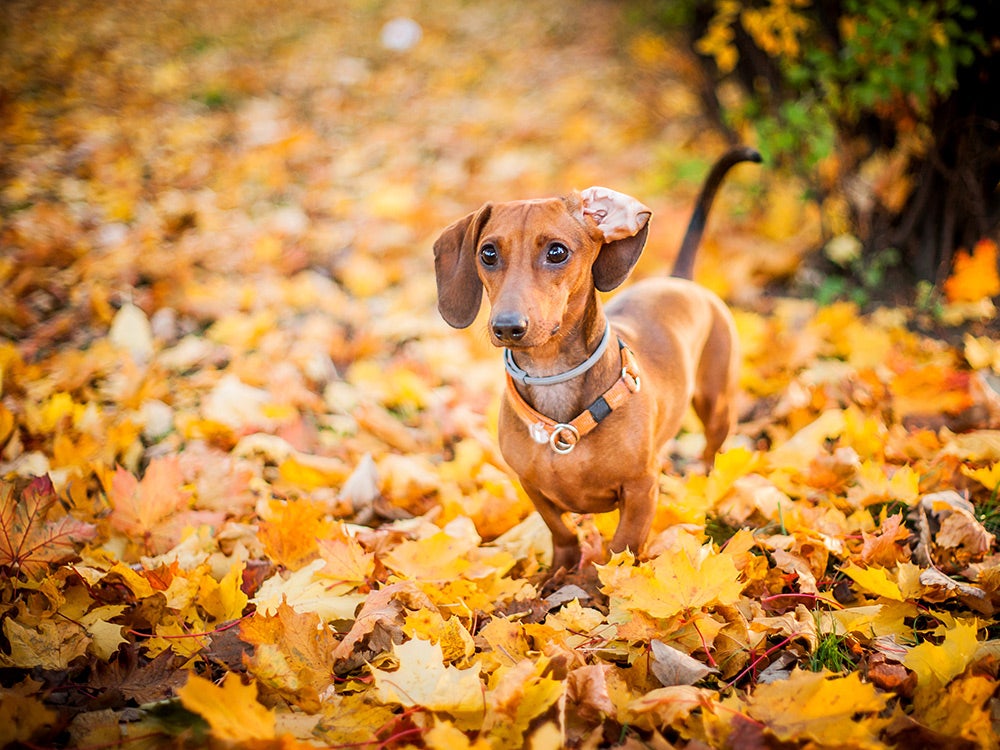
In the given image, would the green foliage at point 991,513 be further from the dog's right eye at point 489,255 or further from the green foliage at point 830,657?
the dog's right eye at point 489,255

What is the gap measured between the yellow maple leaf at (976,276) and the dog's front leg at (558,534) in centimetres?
228

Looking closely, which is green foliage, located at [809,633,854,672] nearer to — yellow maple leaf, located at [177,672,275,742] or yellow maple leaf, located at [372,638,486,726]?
yellow maple leaf, located at [372,638,486,726]

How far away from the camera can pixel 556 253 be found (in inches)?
75.4

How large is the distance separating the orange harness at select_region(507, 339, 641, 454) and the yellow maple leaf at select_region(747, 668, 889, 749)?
31.7 inches

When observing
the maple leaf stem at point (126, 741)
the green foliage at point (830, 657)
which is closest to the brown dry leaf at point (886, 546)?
the green foliage at point (830, 657)

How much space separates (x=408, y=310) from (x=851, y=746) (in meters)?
3.17

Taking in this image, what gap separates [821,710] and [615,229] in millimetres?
1217

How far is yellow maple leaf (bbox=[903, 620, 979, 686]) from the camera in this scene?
141 cm

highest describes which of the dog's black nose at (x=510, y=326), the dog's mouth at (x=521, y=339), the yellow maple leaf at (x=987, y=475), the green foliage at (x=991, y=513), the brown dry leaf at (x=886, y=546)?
the dog's black nose at (x=510, y=326)

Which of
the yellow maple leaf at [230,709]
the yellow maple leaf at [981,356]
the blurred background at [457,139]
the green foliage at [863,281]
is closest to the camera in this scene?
the yellow maple leaf at [230,709]

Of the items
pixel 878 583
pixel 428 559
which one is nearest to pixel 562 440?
pixel 428 559

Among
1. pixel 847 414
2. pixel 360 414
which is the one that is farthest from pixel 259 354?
pixel 847 414

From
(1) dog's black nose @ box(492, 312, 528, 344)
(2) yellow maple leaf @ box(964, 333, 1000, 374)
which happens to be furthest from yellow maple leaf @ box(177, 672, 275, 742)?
(2) yellow maple leaf @ box(964, 333, 1000, 374)

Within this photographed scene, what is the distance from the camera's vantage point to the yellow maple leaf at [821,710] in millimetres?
1225
